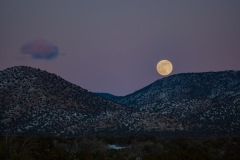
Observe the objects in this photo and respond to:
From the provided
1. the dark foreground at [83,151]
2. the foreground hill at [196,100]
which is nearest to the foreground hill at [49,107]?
the foreground hill at [196,100]

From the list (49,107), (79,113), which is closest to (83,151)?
(79,113)

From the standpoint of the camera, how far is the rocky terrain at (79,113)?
197ft

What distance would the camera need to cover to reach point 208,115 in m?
74.1

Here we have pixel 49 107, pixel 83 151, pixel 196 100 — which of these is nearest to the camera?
pixel 83 151

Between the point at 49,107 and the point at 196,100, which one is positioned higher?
the point at 196,100

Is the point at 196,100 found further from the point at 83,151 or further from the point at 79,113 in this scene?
the point at 83,151

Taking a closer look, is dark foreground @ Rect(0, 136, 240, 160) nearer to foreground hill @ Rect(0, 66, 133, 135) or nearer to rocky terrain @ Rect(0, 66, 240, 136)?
rocky terrain @ Rect(0, 66, 240, 136)

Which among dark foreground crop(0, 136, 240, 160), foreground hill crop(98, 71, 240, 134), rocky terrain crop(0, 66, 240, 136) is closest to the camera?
dark foreground crop(0, 136, 240, 160)

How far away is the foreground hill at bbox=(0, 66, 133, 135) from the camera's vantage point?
5996 centimetres

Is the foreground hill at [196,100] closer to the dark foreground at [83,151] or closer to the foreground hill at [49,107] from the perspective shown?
the foreground hill at [49,107]

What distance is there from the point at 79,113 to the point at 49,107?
5165mm

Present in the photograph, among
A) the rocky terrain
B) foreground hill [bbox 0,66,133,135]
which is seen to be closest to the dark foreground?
the rocky terrain

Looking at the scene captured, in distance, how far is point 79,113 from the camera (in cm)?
6738

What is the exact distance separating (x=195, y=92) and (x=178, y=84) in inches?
469
